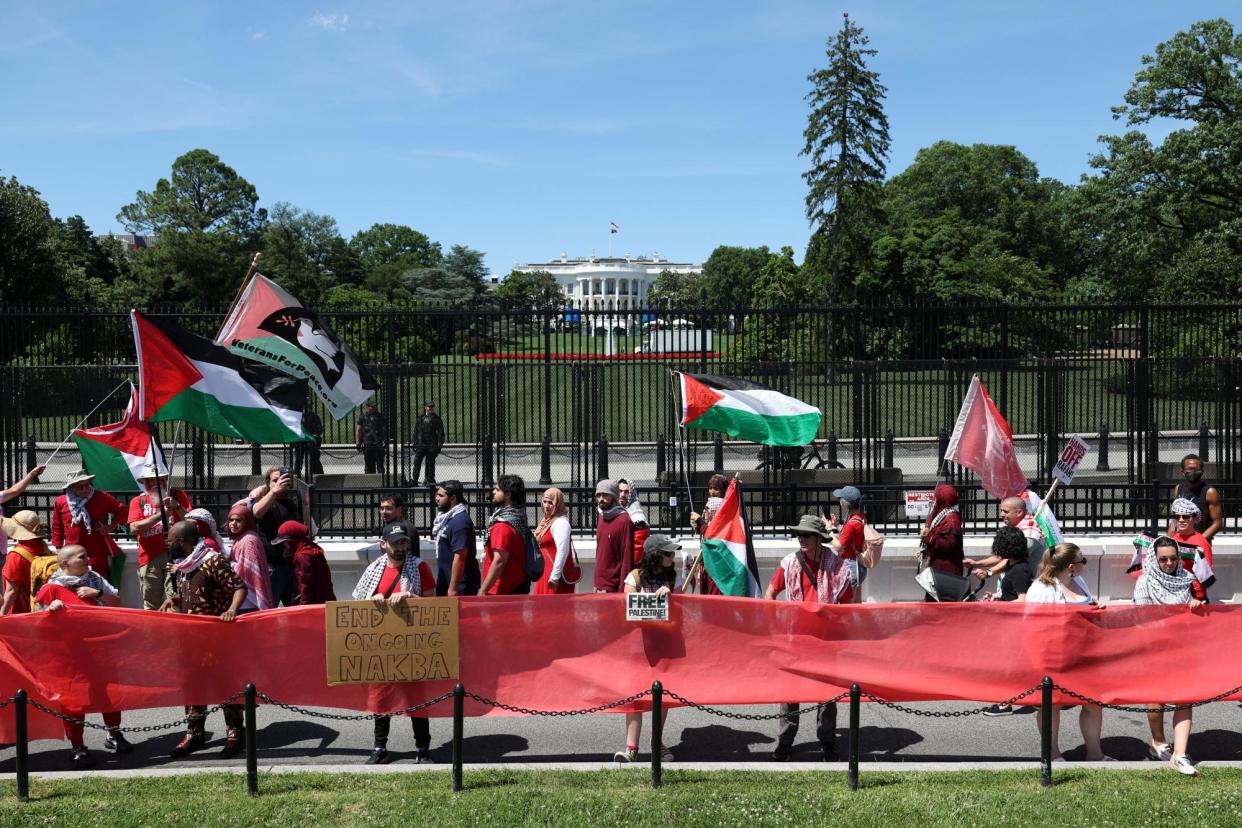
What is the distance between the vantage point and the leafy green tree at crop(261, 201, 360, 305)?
7825cm

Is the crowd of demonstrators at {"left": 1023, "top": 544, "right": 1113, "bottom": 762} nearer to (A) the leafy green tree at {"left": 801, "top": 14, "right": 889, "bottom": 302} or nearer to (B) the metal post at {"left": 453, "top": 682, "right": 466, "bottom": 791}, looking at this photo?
(B) the metal post at {"left": 453, "top": 682, "right": 466, "bottom": 791}

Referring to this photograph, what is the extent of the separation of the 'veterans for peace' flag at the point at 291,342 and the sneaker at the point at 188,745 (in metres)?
3.42

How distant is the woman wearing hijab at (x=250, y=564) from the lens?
8586 mm

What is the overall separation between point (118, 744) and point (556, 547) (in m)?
3.47

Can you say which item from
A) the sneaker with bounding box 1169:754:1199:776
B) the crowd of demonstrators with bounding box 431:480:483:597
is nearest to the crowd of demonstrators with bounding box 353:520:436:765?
the crowd of demonstrators with bounding box 431:480:483:597

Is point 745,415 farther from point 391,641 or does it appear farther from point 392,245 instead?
point 392,245

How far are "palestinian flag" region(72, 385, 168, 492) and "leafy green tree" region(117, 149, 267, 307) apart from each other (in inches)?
2441

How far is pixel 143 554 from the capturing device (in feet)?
33.6

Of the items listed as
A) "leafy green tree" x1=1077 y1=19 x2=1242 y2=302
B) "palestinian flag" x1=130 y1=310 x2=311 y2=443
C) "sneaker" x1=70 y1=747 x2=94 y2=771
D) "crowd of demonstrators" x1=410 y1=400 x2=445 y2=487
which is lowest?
"sneaker" x1=70 y1=747 x2=94 y2=771

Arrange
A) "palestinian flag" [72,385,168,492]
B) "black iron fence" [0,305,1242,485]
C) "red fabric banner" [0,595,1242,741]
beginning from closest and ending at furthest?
"red fabric banner" [0,595,1242,741], "palestinian flag" [72,385,168,492], "black iron fence" [0,305,1242,485]

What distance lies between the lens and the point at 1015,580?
926 cm

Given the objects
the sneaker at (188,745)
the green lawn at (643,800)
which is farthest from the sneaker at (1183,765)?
the sneaker at (188,745)

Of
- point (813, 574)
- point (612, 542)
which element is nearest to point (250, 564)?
point (612, 542)

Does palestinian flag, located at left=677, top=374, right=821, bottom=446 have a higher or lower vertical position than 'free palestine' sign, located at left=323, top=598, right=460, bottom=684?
higher
